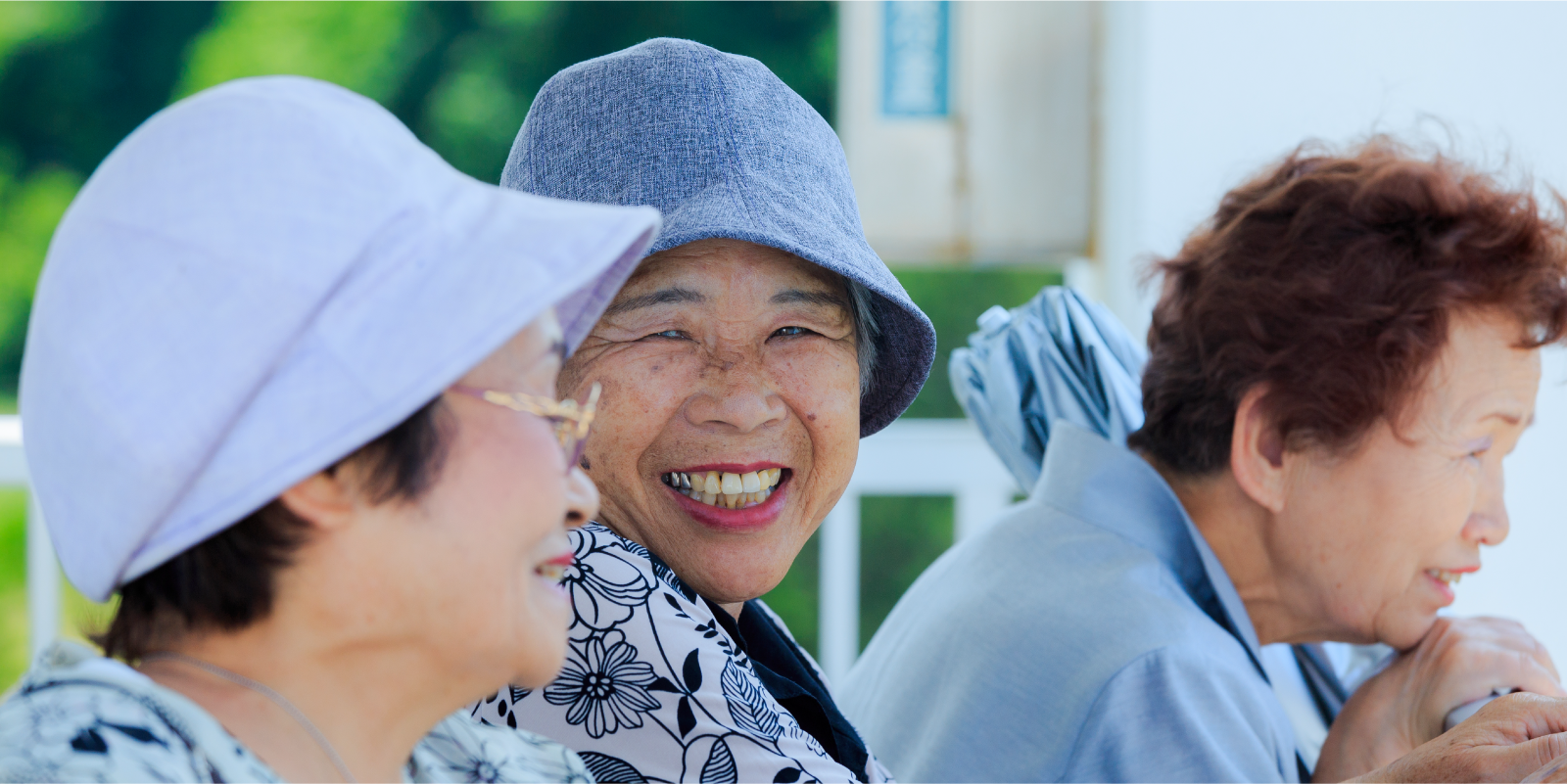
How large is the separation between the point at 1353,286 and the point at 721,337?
3.02ft

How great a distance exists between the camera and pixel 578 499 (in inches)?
34.1

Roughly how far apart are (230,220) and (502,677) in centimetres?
34

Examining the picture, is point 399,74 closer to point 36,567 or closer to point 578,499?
point 36,567

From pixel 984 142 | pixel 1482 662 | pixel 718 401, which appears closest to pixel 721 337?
pixel 718 401

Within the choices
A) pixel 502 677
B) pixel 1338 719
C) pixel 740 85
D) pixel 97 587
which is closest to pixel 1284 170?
pixel 1338 719

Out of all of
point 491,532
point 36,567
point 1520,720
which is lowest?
point 36,567

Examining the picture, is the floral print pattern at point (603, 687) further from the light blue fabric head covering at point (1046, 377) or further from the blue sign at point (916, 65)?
the blue sign at point (916, 65)

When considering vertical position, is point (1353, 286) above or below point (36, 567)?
above

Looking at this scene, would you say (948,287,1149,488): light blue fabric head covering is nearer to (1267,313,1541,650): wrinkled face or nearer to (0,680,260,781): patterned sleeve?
(1267,313,1541,650): wrinkled face

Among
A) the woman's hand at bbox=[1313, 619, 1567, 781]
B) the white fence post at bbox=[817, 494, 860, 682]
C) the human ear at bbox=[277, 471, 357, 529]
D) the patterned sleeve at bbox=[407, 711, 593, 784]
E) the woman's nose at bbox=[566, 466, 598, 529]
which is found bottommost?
the white fence post at bbox=[817, 494, 860, 682]

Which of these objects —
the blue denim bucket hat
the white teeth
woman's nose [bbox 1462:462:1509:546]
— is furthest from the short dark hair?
woman's nose [bbox 1462:462:1509:546]

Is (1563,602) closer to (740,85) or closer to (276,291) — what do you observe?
(740,85)

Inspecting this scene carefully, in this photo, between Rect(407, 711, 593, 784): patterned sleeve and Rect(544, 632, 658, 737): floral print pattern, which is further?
Rect(544, 632, 658, 737): floral print pattern

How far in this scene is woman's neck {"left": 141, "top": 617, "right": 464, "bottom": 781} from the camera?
0.76 meters
